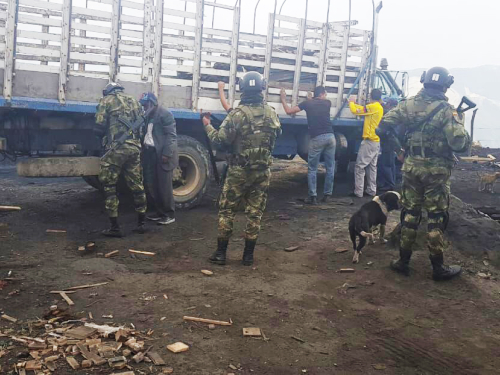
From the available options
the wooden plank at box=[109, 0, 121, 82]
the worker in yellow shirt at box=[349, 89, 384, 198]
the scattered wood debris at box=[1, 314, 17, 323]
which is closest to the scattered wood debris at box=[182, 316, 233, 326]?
the scattered wood debris at box=[1, 314, 17, 323]

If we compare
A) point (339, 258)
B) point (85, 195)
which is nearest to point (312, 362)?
point (339, 258)

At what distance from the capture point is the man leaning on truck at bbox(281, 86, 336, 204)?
27.5 ft

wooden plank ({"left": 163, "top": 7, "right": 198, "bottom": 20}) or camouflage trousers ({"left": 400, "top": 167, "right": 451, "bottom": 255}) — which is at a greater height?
wooden plank ({"left": 163, "top": 7, "right": 198, "bottom": 20})

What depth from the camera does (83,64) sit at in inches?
255

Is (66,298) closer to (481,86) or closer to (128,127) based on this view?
(128,127)

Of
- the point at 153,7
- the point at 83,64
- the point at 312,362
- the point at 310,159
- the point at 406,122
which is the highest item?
the point at 153,7

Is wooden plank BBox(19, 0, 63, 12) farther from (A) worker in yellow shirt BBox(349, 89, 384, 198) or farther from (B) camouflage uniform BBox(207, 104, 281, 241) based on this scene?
(A) worker in yellow shirt BBox(349, 89, 384, 198)

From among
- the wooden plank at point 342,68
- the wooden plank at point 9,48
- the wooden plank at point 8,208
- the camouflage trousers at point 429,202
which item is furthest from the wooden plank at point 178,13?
the camouflage trousers at point 429,202

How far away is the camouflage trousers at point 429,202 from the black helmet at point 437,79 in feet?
2.88

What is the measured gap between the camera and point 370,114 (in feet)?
29.2

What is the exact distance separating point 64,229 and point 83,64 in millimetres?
2191

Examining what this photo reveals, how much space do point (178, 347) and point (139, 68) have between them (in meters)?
4.59

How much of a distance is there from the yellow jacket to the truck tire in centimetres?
290

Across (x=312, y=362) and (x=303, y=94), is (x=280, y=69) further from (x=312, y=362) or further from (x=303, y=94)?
(x=312, y=362)
